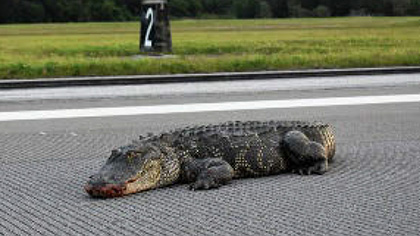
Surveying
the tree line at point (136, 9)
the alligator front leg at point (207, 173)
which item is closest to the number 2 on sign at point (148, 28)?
the alligator front leg at point (207, 173)

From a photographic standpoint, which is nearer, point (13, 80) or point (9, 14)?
point (13, 80)

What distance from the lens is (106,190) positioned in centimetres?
570

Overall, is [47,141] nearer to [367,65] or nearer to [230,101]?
[230,101]

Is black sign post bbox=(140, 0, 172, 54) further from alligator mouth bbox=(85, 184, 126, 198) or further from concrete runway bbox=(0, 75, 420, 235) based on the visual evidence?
alligator mouth bbox=(85, 184, 126, 198)

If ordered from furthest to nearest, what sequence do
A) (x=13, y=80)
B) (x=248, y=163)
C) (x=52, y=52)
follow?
1. (x=52, y=52)
2. (x=13, y=80)
3. (x=248, y=163)

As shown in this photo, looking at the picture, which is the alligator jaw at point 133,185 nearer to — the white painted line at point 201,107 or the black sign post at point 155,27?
the white painted line at point 201,107

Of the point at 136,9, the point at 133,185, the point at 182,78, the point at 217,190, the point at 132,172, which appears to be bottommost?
the point at 136,9

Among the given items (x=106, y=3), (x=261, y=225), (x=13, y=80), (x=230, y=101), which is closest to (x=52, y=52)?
(x=13, y=80)

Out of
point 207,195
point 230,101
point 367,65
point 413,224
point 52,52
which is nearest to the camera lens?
point 413,224

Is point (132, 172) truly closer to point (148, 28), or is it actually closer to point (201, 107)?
point (201, 107)

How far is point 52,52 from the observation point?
2483 cm

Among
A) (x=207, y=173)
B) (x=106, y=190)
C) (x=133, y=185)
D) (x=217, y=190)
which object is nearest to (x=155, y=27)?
(x=207, y=173)

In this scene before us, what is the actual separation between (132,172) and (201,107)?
586cm

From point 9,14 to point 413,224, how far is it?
9977 cm
